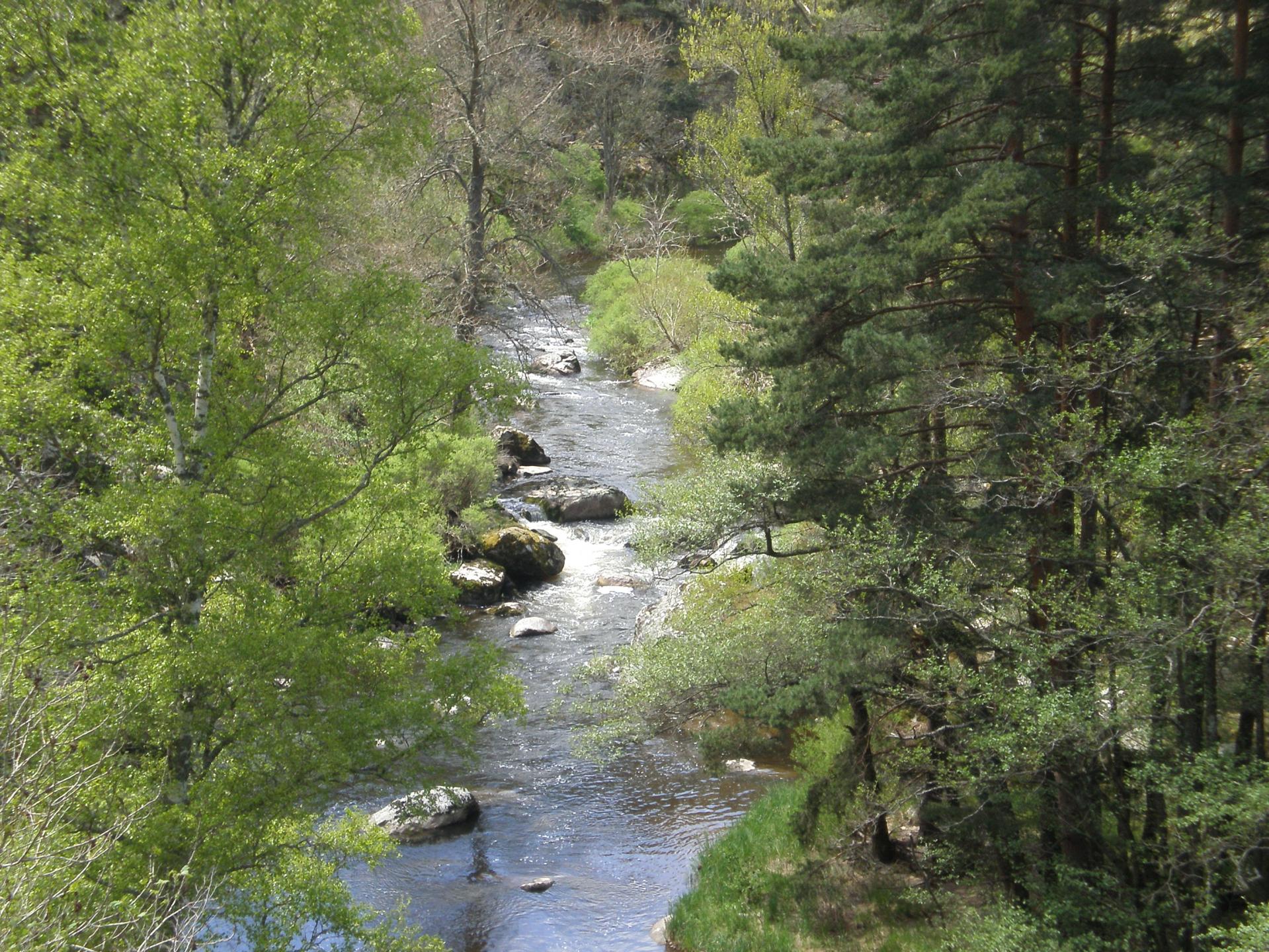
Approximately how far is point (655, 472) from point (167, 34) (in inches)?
726

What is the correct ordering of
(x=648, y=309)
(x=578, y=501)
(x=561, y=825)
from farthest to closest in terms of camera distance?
(x=648, y=309) → (x=578, y=501) → (x=561, y=825)

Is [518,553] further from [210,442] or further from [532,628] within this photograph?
[210,442]

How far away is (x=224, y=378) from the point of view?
10.2 meters

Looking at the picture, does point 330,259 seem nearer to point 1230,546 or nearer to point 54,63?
point 54,63

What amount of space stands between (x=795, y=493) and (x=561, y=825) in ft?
21.4

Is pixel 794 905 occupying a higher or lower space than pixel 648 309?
lower

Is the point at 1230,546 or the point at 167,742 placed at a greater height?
the point at 1230,546

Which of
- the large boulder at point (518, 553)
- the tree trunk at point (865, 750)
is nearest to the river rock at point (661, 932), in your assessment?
the tree trunk at point (865, 750)

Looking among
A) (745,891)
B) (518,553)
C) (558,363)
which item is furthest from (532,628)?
(558,363)

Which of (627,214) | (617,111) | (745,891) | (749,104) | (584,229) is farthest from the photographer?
(617,111)

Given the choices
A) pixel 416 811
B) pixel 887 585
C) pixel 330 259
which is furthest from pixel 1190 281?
pixel 330 259

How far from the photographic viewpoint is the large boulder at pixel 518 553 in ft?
71.7

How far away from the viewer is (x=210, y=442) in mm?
9641

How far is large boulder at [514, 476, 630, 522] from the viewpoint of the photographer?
2456 cm
